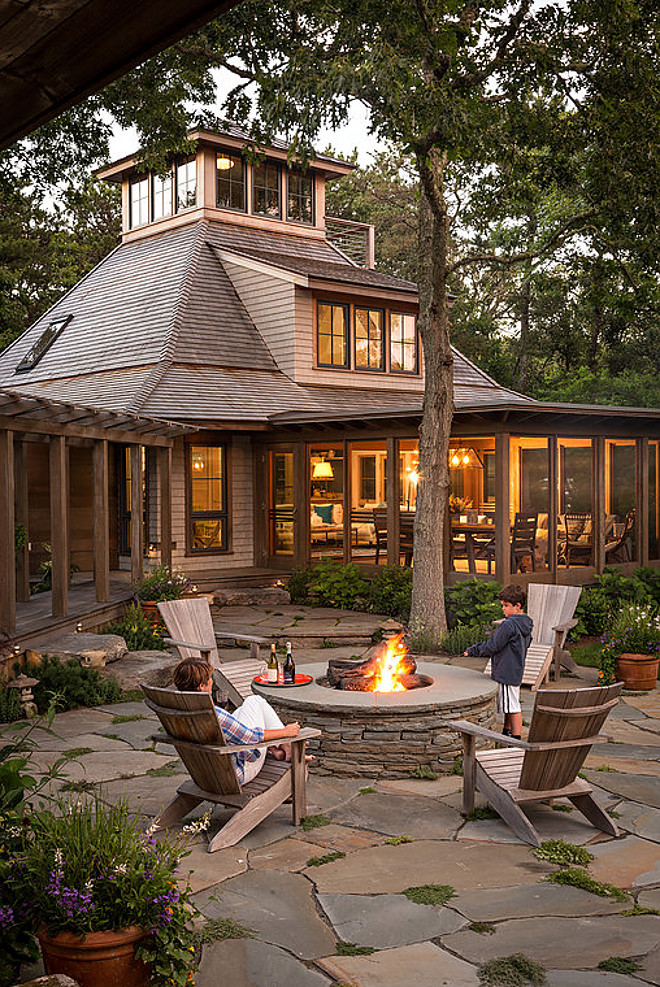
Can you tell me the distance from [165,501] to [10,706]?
774 centimetres

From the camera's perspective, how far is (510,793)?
562 cm

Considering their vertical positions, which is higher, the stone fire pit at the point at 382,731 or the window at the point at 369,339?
the window at the point at 369,339

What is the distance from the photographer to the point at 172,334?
60.9ft

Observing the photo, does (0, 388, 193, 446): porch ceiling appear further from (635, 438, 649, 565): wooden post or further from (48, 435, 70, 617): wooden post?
(635, 438, 649, 565): wooden post

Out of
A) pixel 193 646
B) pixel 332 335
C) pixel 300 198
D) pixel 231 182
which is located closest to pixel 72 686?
pixel 193 646

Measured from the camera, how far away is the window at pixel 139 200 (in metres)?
23.6

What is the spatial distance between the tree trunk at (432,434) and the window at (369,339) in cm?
779

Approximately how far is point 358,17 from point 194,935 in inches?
309

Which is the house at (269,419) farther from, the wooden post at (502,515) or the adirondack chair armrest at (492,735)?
the adirondack chair armrest at (492,735)

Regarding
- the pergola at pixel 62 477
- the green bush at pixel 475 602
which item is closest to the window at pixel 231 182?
the pergola at pixel 62 477

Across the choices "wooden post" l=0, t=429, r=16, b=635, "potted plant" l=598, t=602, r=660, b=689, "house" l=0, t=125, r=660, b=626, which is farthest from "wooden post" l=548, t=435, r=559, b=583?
"wooden post" l=0, t=429, r=16, b=635

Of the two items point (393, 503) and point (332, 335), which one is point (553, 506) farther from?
point (332, 335)

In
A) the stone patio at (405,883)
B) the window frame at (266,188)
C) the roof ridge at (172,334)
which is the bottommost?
the stone patio at (405,883)

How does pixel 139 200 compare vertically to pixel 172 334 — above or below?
above
